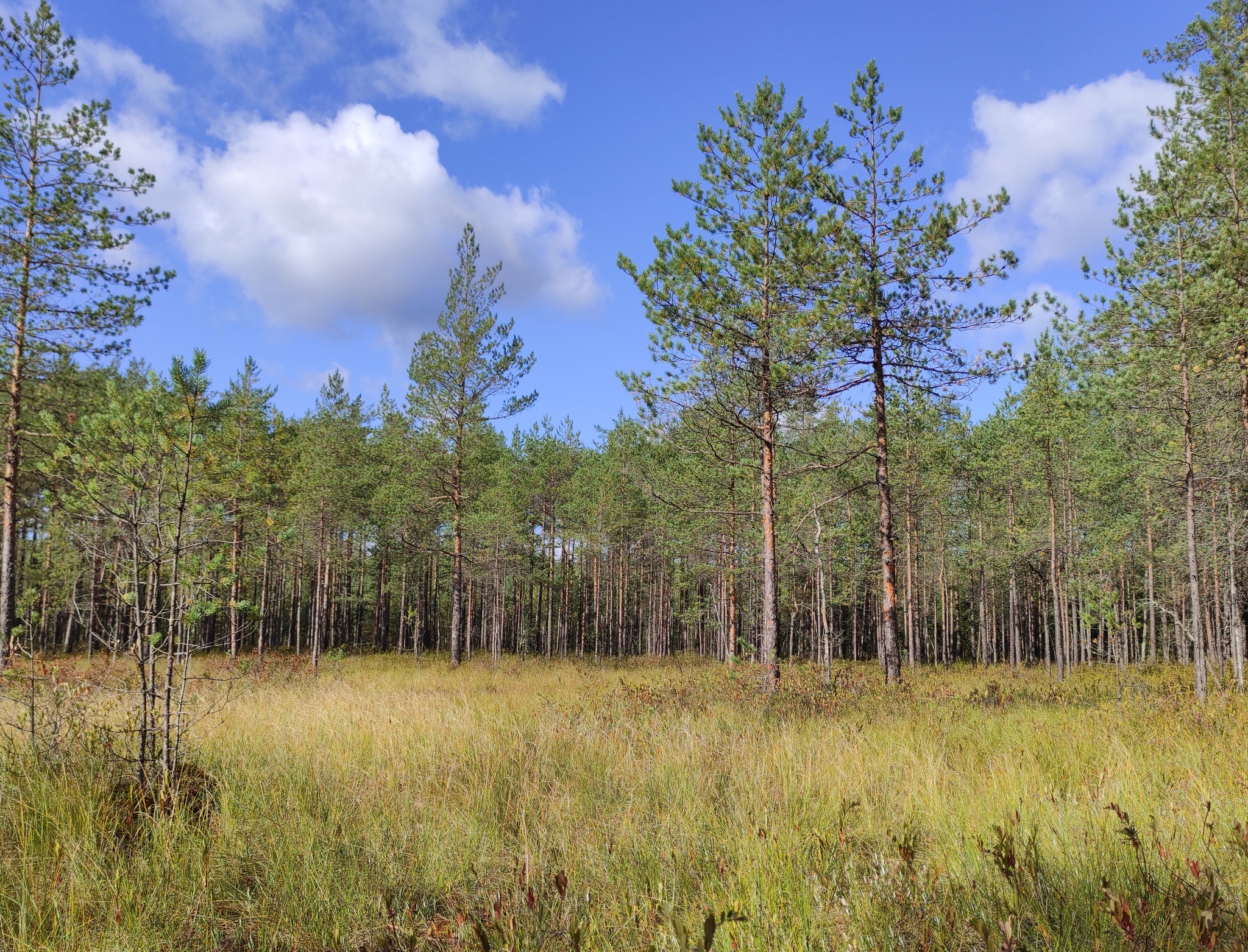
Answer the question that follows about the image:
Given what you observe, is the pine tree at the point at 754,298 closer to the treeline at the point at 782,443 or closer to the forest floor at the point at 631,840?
the treeline at the point at 782,443

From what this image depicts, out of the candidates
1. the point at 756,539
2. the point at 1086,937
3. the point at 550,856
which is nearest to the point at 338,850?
the point at 550,856

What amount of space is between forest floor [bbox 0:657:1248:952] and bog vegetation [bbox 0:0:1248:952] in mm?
34

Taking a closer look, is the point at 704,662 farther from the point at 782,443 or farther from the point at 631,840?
the point at 631,840

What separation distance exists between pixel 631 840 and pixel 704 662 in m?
23.3

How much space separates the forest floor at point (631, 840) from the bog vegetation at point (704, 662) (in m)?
0.03

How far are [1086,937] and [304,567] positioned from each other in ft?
125

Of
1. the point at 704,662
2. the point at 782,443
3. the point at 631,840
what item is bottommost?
the point at 704,662

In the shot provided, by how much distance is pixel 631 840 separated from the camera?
3.57 metres

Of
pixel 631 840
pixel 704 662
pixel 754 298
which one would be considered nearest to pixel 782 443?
pixel 754 298

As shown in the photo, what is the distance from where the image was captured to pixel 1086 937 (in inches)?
91.9

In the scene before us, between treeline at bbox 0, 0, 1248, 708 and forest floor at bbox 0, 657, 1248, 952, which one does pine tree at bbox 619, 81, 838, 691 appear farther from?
forest floor at bbox 0, 657, 1248, 952

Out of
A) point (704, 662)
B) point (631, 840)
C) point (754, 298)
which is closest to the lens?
point (631, 840)

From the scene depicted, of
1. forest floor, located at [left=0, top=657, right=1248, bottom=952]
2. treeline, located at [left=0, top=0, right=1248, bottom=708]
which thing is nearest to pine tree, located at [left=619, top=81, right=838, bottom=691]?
treeline, located at [left=0, top=0, right=1248, bottom=708]

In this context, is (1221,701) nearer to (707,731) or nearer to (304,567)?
(707,731)
